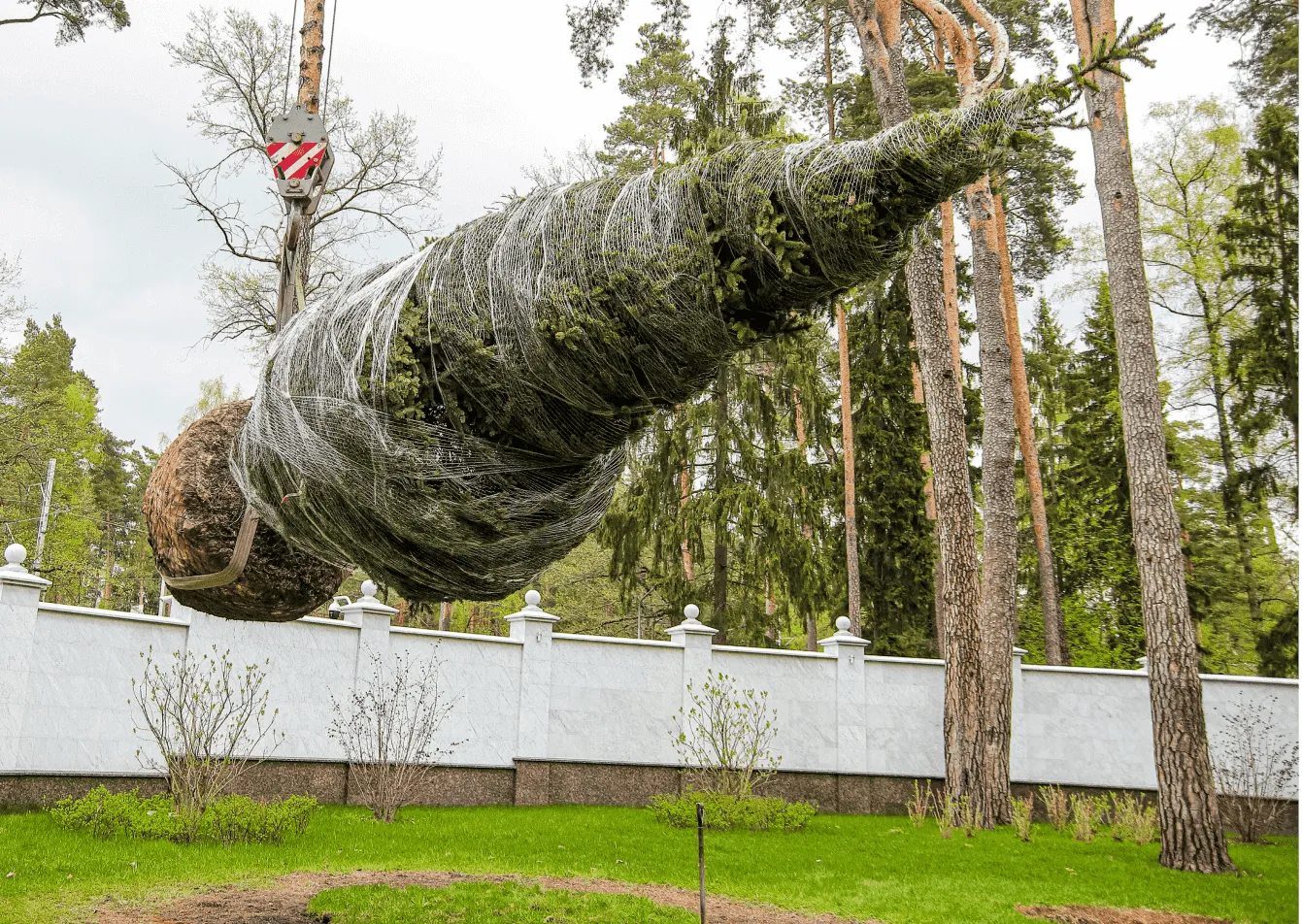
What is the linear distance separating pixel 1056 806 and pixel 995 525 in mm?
3214

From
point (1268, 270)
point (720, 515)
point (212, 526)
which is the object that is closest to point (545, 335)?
point (212, 526)

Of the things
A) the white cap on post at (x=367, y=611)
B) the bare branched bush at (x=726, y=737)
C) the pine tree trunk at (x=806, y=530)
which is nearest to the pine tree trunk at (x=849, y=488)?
the pine tree trunk at (x=806, y=530)

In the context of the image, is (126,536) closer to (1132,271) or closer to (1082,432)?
(1082,432)

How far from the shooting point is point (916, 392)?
16.1 metres

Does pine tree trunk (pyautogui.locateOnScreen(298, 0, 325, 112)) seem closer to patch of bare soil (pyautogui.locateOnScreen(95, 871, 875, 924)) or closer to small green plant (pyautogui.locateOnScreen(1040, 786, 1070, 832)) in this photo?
patch of bare soil (pyautogui.locateOnScreen(95, 871, 875, 924))

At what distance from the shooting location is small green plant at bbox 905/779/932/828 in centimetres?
944

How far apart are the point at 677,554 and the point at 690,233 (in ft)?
40.6

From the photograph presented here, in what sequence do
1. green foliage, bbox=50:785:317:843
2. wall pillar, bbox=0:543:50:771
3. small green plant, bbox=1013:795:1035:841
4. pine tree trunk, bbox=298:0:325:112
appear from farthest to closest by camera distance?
small green plant, bbox=1013:795:1035:841, wall pillar, bbox=0:543:50:771, green foliage, bbox=50:785:317:843, pine tree trunk, bbox=298:0:325:112

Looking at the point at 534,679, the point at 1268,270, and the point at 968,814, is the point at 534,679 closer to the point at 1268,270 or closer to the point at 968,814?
the point at 968,814

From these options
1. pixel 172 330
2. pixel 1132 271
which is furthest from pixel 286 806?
pixel 172 330

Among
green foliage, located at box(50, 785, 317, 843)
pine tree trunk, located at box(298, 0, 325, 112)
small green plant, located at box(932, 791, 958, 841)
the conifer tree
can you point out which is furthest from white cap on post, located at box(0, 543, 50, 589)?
the conifer tree

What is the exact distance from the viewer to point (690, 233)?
1.35 m

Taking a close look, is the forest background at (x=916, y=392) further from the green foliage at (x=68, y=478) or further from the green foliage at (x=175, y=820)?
the green foliage at (x=175, y=820)

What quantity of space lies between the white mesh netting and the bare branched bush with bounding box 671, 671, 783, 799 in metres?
7.89
